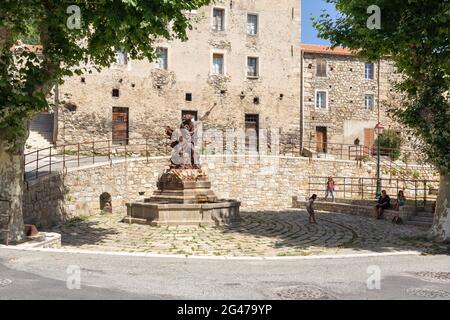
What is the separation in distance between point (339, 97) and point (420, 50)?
22845mm

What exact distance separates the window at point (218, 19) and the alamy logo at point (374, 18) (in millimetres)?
19825

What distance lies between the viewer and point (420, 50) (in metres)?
13.1

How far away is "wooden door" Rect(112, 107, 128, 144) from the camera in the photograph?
2952cm

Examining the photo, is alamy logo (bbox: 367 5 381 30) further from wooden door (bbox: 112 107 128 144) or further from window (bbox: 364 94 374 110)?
window (bbox: 364 94 374 110)

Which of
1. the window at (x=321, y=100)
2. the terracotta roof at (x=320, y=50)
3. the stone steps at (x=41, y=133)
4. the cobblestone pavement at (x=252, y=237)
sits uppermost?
the terracotta roof at (x=320, y=50)

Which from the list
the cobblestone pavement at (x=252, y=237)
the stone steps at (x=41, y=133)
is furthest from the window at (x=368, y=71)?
the stone steps at (x=41, y=133)

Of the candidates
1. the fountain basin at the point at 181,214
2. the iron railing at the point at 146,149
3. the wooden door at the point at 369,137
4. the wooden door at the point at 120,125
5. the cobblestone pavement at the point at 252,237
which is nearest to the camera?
the cobblestone pavement at the point at 252,237

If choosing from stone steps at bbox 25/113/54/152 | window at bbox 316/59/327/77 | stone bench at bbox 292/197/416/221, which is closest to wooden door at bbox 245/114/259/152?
window at bbox 316/59/327/77

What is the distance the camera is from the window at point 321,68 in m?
34.9

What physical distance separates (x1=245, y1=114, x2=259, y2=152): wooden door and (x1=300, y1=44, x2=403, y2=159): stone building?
12.6 feet

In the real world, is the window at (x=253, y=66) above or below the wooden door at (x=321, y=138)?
above

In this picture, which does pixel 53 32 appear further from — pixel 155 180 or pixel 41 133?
pixel 41 133

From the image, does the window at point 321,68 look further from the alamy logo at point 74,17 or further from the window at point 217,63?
the alamy logo at point 74,17
